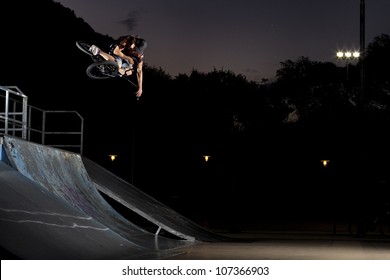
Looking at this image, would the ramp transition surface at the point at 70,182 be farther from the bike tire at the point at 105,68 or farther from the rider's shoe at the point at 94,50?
the rider's shoe at the point at 94,50

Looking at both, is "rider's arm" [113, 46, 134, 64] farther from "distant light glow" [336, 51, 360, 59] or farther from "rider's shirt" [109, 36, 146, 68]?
"distant light glow" [336, 51, 360, 59]

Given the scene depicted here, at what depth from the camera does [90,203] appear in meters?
16.5

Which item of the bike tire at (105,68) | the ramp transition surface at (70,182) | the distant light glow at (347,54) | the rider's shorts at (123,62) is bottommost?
the ramp transition surface at (70,182)

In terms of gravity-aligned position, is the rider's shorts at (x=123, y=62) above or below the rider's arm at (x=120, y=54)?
below

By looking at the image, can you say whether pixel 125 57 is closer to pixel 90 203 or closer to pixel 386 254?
pixel 90 203

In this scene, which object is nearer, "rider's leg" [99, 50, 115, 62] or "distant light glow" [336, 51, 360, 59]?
"rider's leg" [99, 50, 115, 62]

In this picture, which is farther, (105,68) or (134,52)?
(134,52)

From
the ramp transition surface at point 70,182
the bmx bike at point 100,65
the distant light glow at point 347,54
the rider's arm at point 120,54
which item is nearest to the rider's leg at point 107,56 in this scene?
the bmx bike at point 100,65

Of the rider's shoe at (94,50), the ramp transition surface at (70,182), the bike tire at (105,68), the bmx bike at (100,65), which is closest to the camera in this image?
the ramp transition surface at (70,182)

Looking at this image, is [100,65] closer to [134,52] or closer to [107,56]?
[107,56]

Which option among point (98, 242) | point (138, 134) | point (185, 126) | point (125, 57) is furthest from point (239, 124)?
point (98, 242)

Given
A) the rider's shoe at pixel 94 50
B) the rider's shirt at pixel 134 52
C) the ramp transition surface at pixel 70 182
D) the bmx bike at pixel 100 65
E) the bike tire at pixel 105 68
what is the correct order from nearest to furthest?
the ramp transition surface at pixel 70 182 → the rider's shoe at pixel 94 50 → the bmx bike at pixel 100 65 → the bike tire at pixel 105 68 → the rider's shirt at pixel 134 52

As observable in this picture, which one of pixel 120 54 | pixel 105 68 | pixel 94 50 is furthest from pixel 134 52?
pixel 94 50

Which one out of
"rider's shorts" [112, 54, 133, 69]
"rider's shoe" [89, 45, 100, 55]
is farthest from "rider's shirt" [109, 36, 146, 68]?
"rider's shoe" [89, 45, 100, 55]
